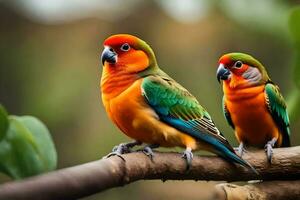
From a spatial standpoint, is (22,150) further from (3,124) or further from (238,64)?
(238,64)

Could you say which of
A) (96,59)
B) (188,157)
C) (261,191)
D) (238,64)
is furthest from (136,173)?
(96,59)

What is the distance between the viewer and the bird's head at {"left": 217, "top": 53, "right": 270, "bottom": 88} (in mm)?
1264

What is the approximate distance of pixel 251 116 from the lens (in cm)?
152

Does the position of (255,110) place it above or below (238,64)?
below

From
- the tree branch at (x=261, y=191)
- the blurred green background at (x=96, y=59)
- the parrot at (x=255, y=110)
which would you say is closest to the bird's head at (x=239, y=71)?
the parrot at (x=255, y=110)

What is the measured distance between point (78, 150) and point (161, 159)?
2.34 meters

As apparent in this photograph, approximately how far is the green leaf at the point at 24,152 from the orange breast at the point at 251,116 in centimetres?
65

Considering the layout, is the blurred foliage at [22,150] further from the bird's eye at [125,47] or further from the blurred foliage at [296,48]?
the blurred foliage at [296,48]

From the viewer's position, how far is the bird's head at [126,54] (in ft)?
3.89

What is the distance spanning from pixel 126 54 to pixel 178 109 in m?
0.16

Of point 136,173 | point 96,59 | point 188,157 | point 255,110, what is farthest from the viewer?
point 96,59

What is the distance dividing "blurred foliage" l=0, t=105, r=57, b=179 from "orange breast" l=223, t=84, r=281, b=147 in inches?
25.6

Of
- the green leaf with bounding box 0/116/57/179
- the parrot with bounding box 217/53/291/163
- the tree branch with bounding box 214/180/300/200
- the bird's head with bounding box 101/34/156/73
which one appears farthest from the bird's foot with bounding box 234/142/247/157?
the green leaf with bounding box 0/116/57/179

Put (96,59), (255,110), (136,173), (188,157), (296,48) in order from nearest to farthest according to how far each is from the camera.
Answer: (136,173), (188,157), (296,48), (255,110), (96,59)
